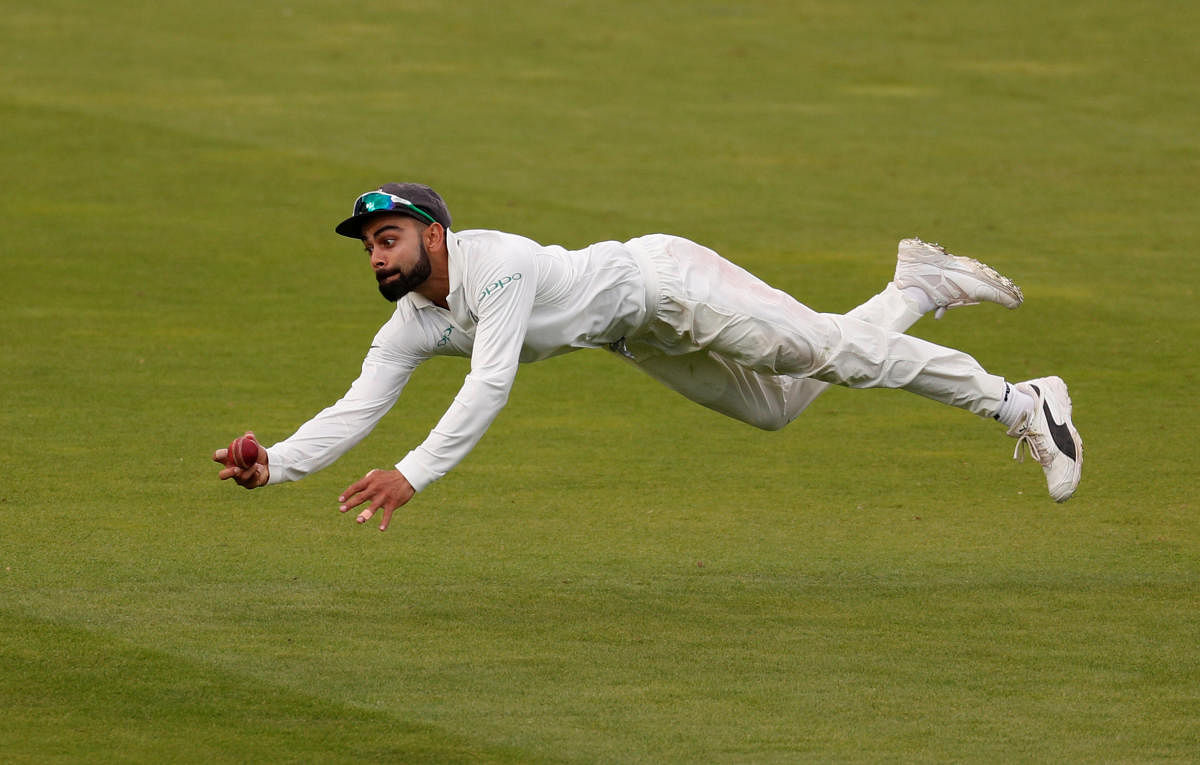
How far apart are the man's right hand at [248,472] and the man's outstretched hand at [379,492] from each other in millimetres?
618

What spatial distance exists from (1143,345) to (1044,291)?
50.3 inches

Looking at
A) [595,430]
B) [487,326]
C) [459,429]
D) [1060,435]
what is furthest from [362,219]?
[595,430]

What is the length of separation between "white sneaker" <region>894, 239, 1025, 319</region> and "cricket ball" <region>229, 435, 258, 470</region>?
125 inches

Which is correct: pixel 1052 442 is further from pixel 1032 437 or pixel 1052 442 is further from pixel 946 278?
pixel 946 278

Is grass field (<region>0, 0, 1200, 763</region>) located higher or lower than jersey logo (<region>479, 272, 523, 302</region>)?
lower

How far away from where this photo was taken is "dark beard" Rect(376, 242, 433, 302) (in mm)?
6969

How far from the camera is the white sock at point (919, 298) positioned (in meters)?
8.30

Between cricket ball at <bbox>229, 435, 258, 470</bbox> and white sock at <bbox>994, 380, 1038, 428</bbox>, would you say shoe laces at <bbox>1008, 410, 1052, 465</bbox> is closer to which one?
white sock at <bbox>994, 380, 1038, 428</bbox>

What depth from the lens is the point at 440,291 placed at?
7121 millimetres

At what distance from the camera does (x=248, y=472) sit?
6.80m

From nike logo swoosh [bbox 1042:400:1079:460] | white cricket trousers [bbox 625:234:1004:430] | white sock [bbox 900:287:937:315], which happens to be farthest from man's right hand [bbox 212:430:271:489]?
nike logo swoosh [bbox 1042:400:1079:460]

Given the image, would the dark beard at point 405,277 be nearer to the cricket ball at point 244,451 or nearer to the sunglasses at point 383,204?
the sunglasses at point 383,204

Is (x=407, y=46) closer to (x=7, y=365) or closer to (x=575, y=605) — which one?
(x=7, y=365)

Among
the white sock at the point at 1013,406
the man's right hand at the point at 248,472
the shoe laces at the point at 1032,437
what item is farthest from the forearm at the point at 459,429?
the shoe laces at the point at 1032,437
